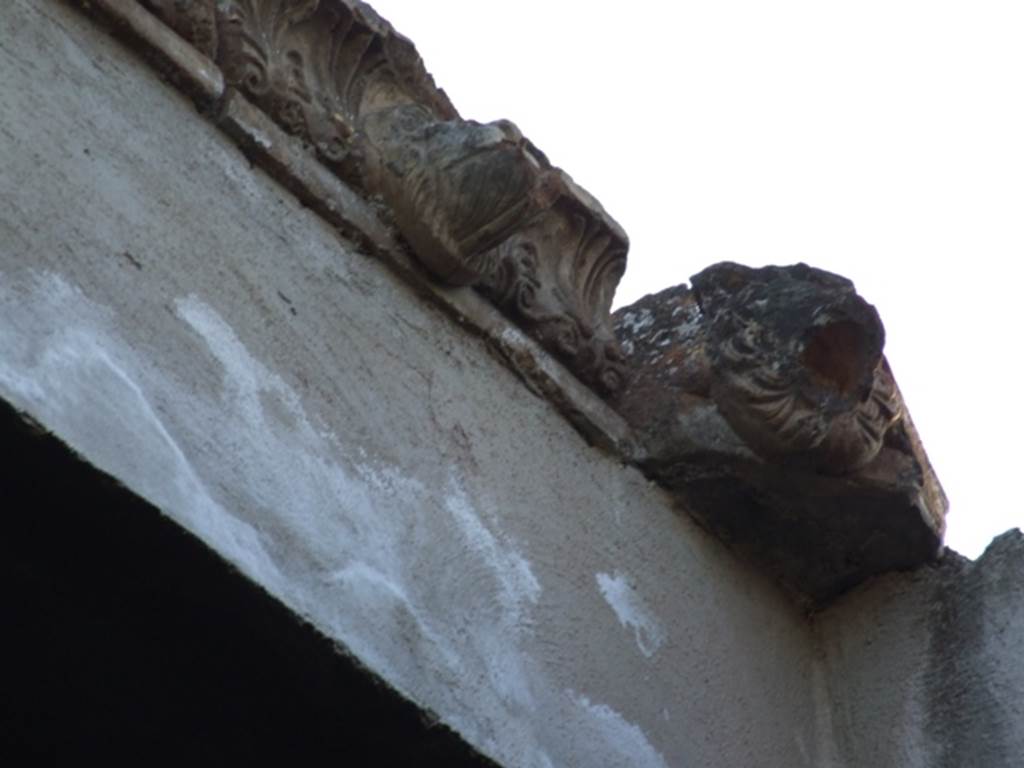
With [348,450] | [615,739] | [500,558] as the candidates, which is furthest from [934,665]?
[348,450]

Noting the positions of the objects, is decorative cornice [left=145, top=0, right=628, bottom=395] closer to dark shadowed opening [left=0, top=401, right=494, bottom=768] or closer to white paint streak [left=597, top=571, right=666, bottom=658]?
white paint streak [left=597, top=571, right=666, bottom=658]

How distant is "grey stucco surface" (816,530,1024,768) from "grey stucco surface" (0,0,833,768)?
0.23 feet

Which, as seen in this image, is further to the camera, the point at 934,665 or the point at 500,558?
the point at 934,665

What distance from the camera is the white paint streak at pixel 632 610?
3650 mm

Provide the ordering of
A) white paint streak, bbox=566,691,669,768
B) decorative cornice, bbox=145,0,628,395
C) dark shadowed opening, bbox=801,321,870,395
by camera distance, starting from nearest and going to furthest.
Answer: white paint streak, bbox=566,691,669,768 → decorative cornice, bbox=145,0,628,395 → dark shadowed opening, bbox=801,321,870,395

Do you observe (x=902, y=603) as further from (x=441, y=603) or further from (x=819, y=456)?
(x=441, y=603)

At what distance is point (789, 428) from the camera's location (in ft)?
12.4

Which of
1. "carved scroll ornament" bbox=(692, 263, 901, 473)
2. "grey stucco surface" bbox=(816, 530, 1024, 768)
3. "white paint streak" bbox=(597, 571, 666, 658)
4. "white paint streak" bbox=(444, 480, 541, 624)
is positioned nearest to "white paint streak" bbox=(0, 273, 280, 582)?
"white paint streak" bbox=(444, 480, 541, 624)

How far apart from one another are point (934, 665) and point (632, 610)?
48 cm

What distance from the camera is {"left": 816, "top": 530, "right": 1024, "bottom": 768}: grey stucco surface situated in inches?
145

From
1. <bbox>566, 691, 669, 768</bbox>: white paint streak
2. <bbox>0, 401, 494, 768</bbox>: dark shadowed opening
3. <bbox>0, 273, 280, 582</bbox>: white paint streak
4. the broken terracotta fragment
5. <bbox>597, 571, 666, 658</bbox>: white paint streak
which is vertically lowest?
<bbox>0, 401, 494, 768</bbox>: dark shadowed opening

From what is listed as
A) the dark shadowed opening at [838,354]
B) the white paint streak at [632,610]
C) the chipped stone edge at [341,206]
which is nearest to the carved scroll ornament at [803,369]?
the dark shadowed opening at [838,354]

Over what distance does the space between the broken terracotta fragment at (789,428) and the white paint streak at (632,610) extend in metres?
0.26

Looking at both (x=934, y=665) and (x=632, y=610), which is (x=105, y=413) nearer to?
(x=632, y=610)
